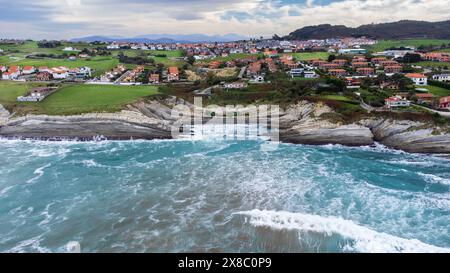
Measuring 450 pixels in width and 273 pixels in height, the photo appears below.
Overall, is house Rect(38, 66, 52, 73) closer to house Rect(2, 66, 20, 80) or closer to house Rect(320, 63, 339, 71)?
house Rect(2, 66, 20, 80)

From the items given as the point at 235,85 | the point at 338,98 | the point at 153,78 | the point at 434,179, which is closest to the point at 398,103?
the point at 338,98

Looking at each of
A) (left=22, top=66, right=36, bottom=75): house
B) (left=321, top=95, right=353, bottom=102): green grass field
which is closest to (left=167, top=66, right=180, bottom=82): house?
(left=22, top=66, right=36, bottom=75): house

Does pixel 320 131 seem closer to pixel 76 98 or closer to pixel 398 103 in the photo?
pixel 398 103

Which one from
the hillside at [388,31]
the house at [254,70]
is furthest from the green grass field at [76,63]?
the hillside at [388,31]

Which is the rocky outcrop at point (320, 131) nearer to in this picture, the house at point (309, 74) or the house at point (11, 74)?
the house at point (309, 74)

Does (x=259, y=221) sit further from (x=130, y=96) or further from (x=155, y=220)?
(x=130, y=96)

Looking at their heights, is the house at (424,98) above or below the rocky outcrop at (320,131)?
above

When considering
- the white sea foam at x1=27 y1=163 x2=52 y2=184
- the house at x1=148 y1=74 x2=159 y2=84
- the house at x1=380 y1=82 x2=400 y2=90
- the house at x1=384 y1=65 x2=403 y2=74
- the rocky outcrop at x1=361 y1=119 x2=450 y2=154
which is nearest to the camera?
the white sea foam at x1=27 y1=163 x2=52 y2=184
